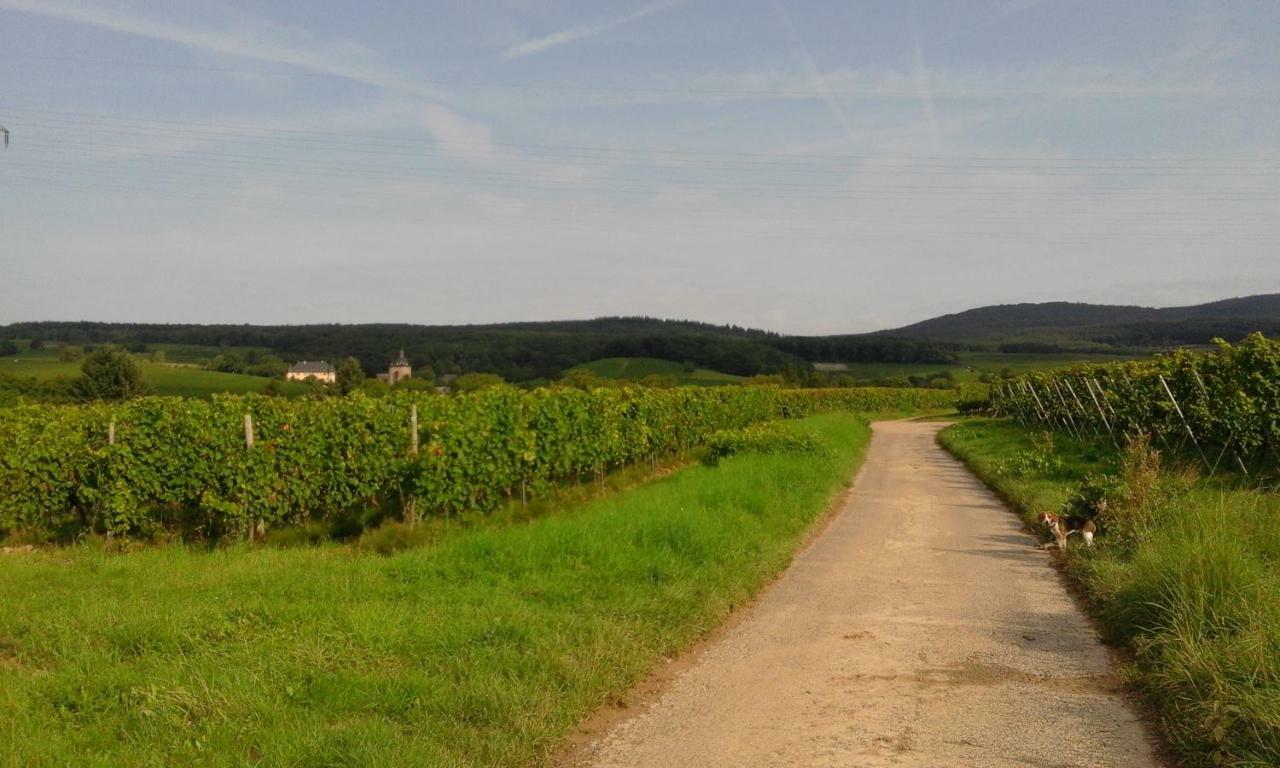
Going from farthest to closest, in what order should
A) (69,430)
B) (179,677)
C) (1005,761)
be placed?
(69,430)
(179,677)
(1005,761)

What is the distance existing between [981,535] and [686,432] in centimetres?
1664

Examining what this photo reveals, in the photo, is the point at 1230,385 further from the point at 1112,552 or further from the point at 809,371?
the point at 809,371

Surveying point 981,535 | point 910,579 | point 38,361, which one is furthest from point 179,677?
point 38,361

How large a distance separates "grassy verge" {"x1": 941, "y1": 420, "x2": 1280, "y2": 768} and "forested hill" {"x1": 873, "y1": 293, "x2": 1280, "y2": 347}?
44.2 feet

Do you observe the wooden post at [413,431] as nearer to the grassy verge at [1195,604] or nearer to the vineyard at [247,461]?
the vineyard at [247,461]

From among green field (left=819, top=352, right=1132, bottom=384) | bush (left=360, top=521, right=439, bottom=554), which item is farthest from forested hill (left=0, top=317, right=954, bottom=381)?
bush (left=360, top=521, right=439, bottom=554)

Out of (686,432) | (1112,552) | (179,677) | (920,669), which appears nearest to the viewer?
(179,677)

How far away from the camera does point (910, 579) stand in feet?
30.3

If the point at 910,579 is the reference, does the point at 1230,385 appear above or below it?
above

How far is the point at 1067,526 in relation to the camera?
11086 mm

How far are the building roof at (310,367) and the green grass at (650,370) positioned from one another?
21.7 m

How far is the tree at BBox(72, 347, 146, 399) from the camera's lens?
36.1 metres

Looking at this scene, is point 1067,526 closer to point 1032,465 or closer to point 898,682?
point 898,682

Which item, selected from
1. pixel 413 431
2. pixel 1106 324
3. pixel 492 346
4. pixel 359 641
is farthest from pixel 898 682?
pixel 1106 324
